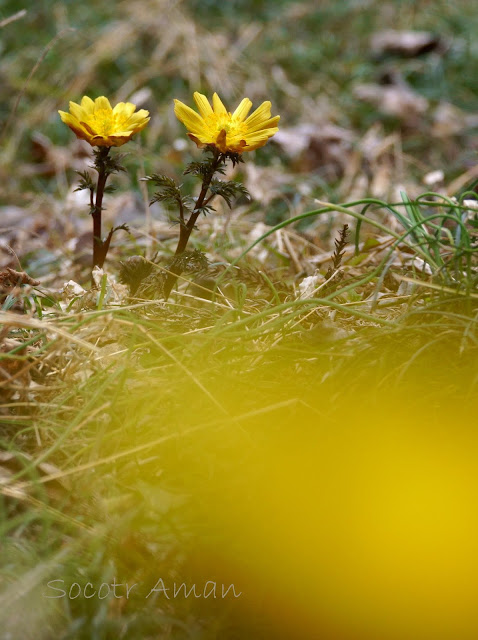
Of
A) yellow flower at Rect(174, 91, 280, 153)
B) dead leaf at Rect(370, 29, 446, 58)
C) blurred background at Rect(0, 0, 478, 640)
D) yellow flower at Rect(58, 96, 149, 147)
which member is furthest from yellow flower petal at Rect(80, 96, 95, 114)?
dead leaf at Rect(370, 29, 446, 58)

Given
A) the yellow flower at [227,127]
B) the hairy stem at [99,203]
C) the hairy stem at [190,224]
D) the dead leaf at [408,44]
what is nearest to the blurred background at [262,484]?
the hairy stem at [190,224]

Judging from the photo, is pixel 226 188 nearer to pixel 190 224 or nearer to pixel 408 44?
pixel 190 224

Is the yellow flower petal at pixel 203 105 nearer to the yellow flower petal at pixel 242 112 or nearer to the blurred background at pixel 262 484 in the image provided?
the yellow flower petal at pixel 242 112

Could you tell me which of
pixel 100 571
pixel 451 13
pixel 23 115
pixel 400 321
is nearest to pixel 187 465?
pixel 100 571

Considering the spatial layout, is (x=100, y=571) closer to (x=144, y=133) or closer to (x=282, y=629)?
(x=282, y=629)

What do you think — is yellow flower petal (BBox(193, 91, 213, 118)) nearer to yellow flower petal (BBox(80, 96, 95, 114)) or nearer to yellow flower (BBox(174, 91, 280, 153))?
yellow flower (BBox(174, 91, 280, 153))

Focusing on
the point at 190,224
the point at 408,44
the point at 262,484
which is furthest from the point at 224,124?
the point at 408,44
